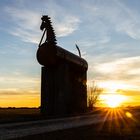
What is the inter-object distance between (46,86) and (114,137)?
70.8ft

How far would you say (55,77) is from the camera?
116 ft

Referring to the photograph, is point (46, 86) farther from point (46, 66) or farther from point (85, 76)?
point (85, 76)

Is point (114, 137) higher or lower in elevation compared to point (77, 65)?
lower

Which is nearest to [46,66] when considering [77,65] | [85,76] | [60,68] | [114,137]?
[60,68]

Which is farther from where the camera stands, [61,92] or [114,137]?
[61,92]

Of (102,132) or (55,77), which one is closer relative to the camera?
(102,132)

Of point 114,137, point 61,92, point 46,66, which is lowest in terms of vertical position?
point 114,137

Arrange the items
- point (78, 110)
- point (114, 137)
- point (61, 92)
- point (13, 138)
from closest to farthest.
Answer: point (13, 138) → point (114, 137) → point (61, 92) → point (78, 110)

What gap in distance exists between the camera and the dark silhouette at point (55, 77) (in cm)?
3459

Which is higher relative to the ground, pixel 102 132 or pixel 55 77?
pixel 55 77

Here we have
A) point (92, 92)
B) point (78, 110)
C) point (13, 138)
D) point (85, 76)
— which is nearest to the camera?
point (13, 138)

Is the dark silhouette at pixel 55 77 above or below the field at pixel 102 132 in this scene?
above

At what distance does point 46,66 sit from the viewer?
35.8 metres

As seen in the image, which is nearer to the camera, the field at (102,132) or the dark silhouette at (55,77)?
the field at (102,132)
